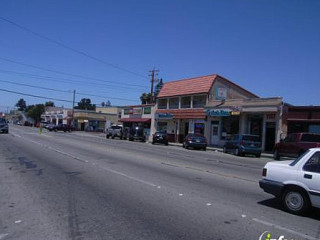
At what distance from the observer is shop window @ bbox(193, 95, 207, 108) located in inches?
1559

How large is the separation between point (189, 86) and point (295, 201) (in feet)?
115

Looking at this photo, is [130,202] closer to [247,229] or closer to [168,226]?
[168,226]

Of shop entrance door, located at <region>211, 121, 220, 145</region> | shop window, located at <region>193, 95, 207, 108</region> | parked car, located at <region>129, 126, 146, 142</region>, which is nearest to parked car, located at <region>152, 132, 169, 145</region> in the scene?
parked car, located at <region>129, 126, 146, 142</region>

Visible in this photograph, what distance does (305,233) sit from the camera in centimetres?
550

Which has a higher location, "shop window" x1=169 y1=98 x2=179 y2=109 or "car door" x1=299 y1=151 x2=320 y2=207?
"shop window" x1=169 y1=98 x2=179 y2=109

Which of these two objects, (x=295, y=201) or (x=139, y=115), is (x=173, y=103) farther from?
(x=295, y=201)

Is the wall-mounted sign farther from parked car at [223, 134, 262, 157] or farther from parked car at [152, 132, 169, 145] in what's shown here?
parked car at [223, 134, 262, 157]

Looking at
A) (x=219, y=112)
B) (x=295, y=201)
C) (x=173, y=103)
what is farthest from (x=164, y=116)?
(x=295, y=201)

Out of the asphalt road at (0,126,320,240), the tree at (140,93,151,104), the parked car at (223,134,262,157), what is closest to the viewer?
the asphalt road at (0,126,320,240)

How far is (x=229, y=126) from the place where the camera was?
3478cm

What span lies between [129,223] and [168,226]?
0.70 metres

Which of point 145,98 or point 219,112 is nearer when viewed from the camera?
point 219,112

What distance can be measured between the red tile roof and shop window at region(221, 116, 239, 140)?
444 centimetres

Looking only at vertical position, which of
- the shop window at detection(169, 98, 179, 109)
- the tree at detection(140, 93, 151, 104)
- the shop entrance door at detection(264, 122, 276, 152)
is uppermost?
the tree at detection(140, 93, 151, 104)
